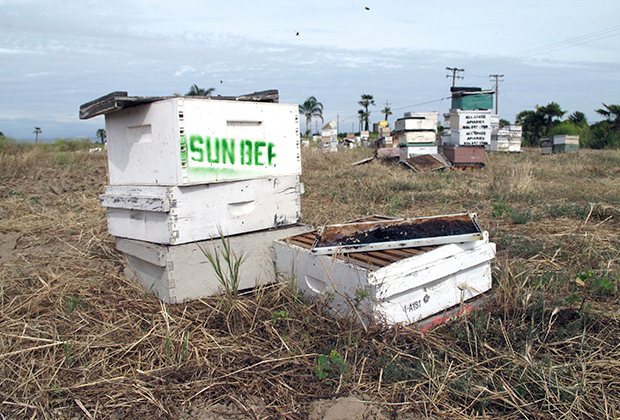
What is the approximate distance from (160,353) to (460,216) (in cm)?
211

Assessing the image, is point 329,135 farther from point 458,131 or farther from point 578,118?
point 578,118

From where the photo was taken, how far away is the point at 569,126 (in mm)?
30375

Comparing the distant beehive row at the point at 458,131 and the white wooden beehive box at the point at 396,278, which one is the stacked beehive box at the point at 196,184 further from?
the distant beehive row at the point at 458,131

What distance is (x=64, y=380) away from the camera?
6.60ft

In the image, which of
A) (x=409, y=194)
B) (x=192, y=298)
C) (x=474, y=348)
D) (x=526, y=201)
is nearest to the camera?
(x=474, y=348)

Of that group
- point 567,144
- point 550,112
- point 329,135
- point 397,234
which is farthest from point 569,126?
point 397,234

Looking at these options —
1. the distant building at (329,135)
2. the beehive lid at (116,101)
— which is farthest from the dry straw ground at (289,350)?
the distant building at (329,135)

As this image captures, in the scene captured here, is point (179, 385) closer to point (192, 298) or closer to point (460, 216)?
point (192, 298)

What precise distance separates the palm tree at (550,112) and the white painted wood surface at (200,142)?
35036 millimetres

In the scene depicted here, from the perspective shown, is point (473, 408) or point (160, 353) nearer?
point (473, 408)

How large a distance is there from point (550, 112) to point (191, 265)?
3614 cm

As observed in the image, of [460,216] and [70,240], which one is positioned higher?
[460,216]

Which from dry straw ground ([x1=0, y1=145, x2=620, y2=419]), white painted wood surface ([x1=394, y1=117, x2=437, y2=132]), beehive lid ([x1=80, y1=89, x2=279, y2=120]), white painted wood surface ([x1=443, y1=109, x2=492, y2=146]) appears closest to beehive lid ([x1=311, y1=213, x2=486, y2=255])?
dry straw ground ([x1=0, y1=145, x2=620, y2=419])

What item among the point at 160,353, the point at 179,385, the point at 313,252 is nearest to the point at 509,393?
the point at 313,252
